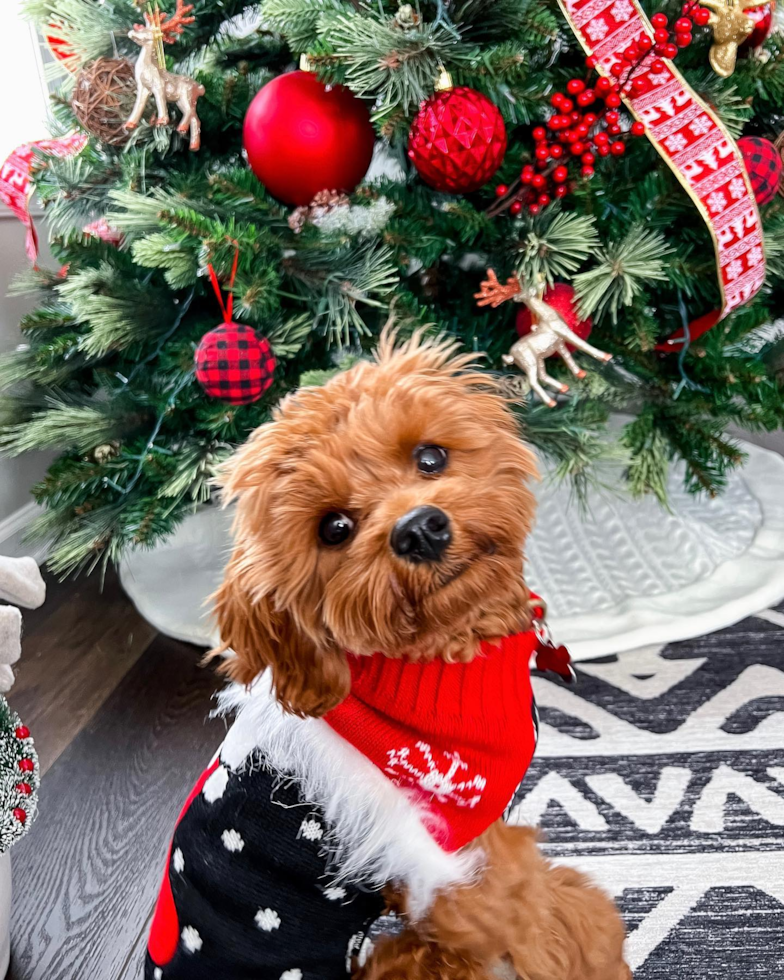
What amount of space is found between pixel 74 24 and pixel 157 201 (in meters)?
0.41

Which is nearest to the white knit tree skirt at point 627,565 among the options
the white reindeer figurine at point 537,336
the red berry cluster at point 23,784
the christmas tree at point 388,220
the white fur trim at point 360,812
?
the christmas tree at point 388,220

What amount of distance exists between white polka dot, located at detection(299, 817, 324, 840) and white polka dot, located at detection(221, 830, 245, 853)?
0.06 meters

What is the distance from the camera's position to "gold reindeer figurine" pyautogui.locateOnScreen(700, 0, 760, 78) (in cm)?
116

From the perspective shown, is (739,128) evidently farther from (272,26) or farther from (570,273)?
(272,26)

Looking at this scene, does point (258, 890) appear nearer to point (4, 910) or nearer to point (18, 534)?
point (4, 910)

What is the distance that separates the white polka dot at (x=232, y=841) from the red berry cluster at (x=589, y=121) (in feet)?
3.28

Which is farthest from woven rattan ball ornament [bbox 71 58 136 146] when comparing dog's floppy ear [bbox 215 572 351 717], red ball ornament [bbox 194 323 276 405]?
dog's floppy ear [bbox 215 572 351 717]

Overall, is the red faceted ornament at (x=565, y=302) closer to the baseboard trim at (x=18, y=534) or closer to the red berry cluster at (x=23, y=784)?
the red berry cluster at (x=23, y=784)

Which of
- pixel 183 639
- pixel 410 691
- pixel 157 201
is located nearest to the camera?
pixel 410 691

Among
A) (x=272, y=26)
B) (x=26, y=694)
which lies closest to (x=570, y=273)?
(x=272, y=26)

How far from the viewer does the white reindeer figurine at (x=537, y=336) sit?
1.23 meters

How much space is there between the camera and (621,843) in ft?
3.54

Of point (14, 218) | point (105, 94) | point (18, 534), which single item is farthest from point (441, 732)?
point (14, 218)

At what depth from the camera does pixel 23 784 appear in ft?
2.90
